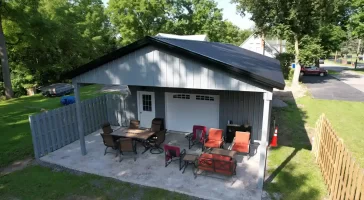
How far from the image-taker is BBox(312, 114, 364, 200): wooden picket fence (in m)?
4.53

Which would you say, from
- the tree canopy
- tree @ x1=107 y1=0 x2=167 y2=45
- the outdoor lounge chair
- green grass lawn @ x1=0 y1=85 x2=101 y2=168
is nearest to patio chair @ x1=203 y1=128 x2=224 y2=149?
the outdoor lounge chair

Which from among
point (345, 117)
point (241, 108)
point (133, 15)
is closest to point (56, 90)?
point (241, 108)

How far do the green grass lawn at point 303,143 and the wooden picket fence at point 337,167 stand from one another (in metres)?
0.36

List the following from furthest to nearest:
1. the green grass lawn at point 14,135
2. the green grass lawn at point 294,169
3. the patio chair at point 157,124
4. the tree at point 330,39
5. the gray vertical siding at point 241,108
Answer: the tree at point 330,39 < the patio chair at point 157,124 < the gray vertical siding at point 241,108 < the green grass lawn at point 14,135 < the green grass lawn at point 294,169

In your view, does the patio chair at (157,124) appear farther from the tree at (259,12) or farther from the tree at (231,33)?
the tree at (231,33)

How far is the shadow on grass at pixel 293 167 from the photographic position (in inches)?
247

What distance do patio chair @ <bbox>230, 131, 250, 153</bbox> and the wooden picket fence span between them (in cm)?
226

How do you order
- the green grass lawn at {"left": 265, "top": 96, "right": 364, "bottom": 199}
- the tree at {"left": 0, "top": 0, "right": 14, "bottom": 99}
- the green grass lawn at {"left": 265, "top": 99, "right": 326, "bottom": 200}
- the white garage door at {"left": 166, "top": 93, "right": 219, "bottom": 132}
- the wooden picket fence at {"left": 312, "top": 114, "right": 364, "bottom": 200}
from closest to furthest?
the wooden picket fence at {"left": 312, "top": 114, "right": 364, "bottom": 200} → the green grass lawn at {"left": 265, "top": 99, "right": 326, "bottom": 200} → the green grass lawn at {"left": 265, "top": 96, "right": 364, "bottom": 199} → the white garage door at {"left": 166, "top": 93, "right": 219, "bottom": 132} → the tree at {"left": 0, "top": 0, "right": 14, "bottom": 99}

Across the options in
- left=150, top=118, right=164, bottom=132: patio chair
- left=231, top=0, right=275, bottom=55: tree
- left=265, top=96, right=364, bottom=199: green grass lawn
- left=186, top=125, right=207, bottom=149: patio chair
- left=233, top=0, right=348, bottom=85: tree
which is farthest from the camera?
left=231, top=0, right=275, bottom=55: tree

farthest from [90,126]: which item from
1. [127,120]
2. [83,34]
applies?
[83,34]

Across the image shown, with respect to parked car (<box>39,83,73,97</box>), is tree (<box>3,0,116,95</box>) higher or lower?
higher

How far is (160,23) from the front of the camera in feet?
127

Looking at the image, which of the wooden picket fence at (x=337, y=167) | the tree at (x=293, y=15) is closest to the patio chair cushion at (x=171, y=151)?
the wooden picket fence at (x=337, y=167)

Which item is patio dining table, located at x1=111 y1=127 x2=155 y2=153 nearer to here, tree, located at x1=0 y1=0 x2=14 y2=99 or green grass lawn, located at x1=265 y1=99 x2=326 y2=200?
green grass lawn, located at x1=265 y1=99 x2=326 y2=200
